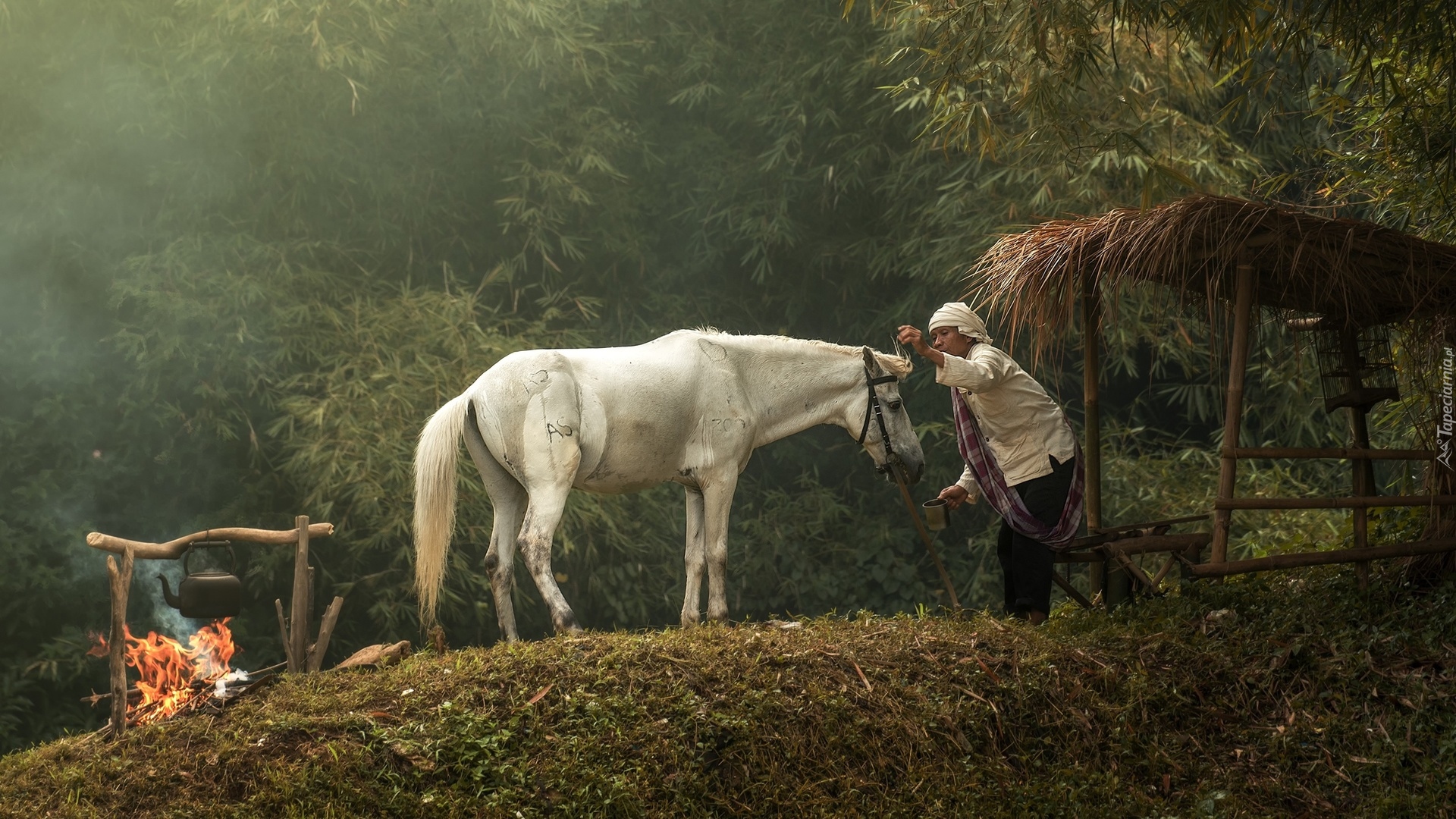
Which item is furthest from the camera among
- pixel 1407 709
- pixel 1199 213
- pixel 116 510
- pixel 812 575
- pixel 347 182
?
pixel 812 575

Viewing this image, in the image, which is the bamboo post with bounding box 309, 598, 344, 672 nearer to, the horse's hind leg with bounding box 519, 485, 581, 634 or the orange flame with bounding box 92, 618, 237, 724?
the orange flame with bounding box 92, 618, 237, 724

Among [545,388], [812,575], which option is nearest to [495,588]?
[545,388]

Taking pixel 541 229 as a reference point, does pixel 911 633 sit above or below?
below

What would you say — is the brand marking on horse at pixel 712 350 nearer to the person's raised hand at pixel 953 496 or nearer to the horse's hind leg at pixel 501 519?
the horse's hind leg at pixel 501 519

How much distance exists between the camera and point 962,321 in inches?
259

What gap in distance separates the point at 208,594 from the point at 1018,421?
3759 mm

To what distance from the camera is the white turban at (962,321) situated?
6570mm

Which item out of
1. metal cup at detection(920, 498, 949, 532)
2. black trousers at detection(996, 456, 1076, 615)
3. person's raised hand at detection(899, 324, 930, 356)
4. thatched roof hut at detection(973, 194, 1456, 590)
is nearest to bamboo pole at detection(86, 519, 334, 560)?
person's raised hand at detection(899, 324, 930, 356)

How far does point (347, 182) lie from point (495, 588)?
5522mm

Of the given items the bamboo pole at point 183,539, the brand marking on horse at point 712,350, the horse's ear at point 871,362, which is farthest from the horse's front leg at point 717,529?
the bamboo pole at point 183,539

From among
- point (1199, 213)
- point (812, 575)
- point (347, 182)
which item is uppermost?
point (347, 182)

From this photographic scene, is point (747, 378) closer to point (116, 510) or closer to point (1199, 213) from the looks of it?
point (1199, 213)

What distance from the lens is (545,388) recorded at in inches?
260

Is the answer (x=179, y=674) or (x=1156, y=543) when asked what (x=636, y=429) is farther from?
(x=1156, y=543)
